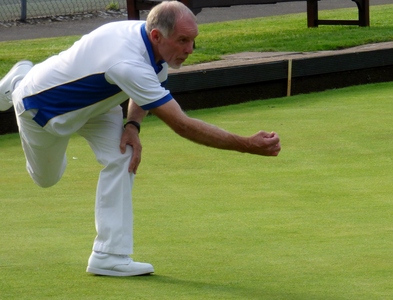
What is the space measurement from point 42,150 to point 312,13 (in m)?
9.29

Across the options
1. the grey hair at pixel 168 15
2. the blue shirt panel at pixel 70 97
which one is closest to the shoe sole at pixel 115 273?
the blue shirt panel at pixel 70 97

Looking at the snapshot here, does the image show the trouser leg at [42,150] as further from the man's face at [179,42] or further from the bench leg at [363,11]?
the bench leg at [363,11]

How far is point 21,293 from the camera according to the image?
3676 millimetres

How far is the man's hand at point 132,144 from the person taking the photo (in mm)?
3848

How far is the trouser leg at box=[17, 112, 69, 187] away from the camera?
12.9 ft

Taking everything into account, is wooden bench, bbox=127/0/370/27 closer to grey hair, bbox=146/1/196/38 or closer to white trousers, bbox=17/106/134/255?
white trousers, bbox=17/106/134/255

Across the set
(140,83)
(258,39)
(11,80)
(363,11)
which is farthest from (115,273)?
(363,11)

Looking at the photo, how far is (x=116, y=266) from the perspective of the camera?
12.7ft

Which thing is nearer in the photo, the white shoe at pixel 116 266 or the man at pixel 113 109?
the man at pixel 113 109

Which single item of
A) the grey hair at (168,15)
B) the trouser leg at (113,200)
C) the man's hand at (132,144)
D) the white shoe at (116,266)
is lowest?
the white shoe at (116,266)

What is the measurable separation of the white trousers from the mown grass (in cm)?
466

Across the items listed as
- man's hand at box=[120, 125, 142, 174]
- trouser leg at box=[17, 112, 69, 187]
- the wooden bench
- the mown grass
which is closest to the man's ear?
man's hand at box=[120, 125, 142, 174]

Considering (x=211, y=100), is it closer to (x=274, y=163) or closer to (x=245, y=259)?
(x=274, y=163)


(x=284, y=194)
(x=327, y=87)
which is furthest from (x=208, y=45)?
(x=284, y=194)
